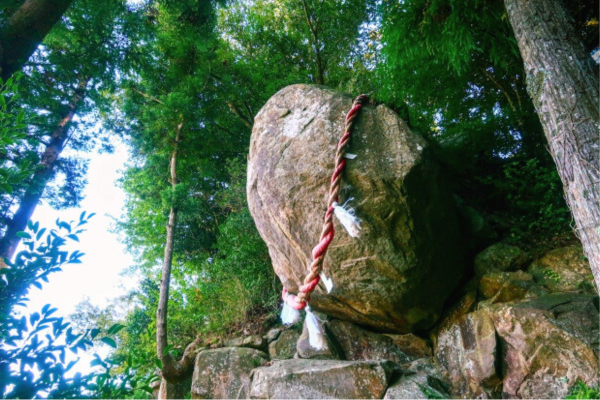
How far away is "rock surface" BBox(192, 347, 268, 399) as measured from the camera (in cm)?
430

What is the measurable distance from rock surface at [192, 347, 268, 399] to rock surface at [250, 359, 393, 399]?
2.83 ft

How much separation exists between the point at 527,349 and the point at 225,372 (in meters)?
3.41

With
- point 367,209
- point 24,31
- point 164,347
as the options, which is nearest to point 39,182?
point 24,31

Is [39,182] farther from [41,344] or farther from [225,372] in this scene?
[41,344]

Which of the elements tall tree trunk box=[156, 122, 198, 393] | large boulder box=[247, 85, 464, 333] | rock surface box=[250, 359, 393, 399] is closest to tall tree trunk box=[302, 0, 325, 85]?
large boulder box=[247, 85, 464, 333]

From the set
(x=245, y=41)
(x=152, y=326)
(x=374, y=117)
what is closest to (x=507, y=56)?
(x=374, y=117)

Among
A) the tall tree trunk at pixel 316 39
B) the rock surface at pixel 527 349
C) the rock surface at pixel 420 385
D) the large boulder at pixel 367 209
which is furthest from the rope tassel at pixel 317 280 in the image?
the tall tree trunk at pixel 316 39

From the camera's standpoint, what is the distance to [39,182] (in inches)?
177

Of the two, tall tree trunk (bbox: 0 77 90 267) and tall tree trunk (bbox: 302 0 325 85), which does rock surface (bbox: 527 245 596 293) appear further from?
tall tree trunk (bbox: 302 0 325 85)

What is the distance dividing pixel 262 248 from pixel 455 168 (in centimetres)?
348

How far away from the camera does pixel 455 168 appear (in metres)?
4.43

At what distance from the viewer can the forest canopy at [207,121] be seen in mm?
2502

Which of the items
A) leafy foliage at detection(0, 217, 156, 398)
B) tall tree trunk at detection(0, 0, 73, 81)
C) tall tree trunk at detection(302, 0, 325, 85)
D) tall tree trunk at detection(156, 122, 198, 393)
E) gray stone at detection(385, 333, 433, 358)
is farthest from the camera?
tall tree trunk at detection(302, 0, 325, 85)

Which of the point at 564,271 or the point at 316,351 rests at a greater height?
the point at 564,271
